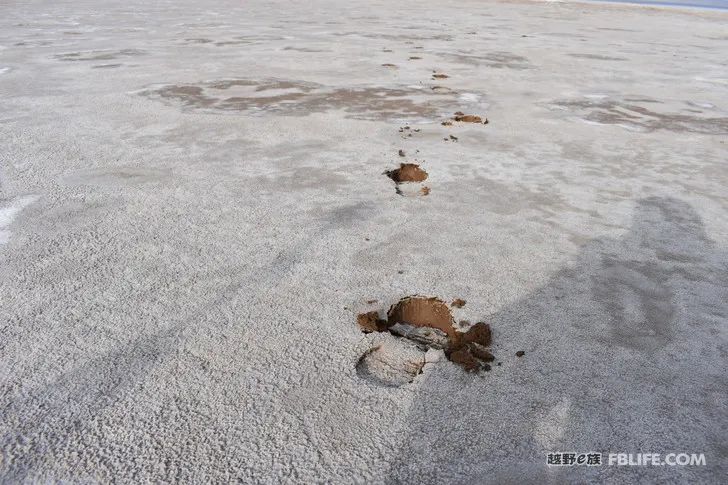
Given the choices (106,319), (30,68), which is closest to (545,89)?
(106,319)

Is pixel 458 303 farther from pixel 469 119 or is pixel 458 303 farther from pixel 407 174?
pixel 469 119

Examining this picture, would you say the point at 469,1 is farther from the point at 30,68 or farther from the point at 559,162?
the point at 559,162

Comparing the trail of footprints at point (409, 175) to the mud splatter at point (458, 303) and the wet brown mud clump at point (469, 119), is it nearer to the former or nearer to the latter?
the wet brown mud clump at point (469, 119)

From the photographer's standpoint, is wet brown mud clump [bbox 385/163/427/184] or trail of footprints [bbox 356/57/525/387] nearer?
trail of footprints [bbox 356/57/525/387]

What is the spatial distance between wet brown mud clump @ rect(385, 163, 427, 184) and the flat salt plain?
7cm

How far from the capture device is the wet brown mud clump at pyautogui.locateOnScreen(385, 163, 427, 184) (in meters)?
3.67

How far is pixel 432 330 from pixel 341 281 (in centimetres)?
49

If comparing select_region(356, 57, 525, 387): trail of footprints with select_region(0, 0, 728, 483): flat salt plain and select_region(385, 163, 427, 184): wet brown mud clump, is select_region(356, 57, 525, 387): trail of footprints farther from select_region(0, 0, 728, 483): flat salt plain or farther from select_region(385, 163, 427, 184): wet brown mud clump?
select_region(385, 163, 427, 184): wet brown mud clump

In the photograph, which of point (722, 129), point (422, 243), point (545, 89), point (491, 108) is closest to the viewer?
point (422, 243)

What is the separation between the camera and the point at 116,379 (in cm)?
182

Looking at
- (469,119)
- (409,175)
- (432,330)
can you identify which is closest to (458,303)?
(432,330)

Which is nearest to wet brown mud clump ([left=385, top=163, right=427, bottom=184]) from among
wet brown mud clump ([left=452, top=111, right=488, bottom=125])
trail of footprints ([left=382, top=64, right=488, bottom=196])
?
trail of footprints ([left=382, top=64, right=488, bottom=196])

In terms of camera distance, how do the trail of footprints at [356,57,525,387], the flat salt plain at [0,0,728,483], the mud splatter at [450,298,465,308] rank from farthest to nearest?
the mud splatter at [450,298,465,308], the trail of footprints at [356,57,525,387], the flat salt plain at [0,0,728,483]

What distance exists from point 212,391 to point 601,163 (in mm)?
3342
